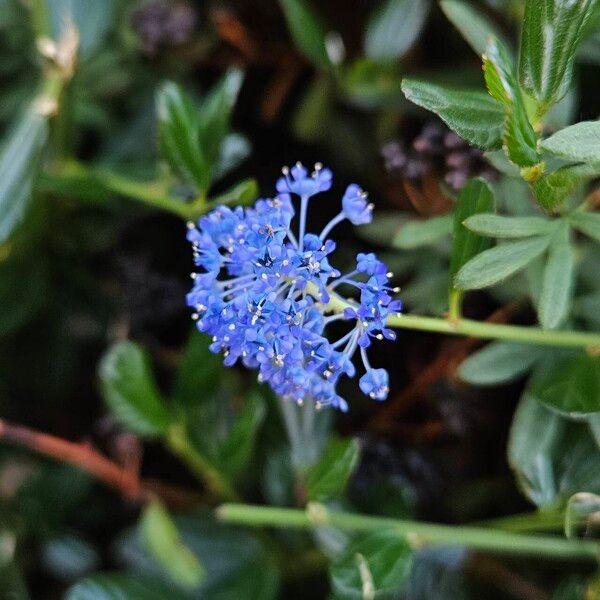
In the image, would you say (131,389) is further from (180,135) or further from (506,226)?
(506,226)

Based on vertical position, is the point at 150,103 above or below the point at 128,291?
above

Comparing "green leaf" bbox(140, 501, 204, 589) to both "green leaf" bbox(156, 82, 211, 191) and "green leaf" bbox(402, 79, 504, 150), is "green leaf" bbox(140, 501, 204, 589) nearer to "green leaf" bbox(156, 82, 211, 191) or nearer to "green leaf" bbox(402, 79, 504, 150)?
"green leaf" bbox(156, 82, 211, 191)

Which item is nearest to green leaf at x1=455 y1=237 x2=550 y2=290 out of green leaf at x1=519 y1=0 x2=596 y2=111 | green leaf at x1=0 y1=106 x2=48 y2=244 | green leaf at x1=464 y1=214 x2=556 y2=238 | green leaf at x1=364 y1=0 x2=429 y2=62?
green leaf at x1=464 y1=214 x2=556 y2=238

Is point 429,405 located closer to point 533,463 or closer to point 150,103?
point 533,463

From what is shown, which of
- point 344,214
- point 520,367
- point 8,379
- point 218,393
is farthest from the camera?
point 8,379

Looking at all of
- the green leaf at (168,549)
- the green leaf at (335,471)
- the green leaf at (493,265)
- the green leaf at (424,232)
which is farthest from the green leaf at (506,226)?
the green leaf at (168,549)

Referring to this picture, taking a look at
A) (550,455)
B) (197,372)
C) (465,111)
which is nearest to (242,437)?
(197,372)

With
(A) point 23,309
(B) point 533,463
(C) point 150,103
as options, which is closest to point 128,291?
(A) point 23,309
